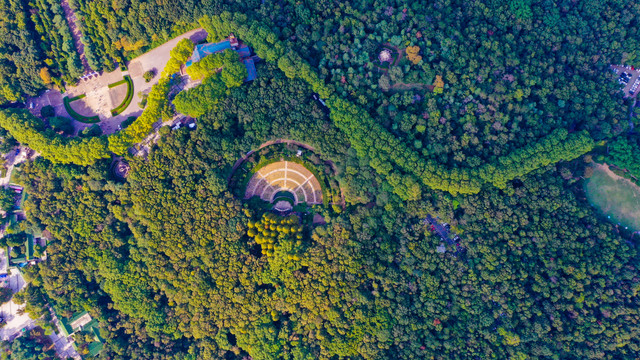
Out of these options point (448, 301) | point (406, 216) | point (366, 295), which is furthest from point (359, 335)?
point (406, 216)

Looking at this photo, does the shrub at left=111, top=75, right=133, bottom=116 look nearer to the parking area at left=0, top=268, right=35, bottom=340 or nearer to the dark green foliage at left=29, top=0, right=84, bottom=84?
→ the dark green foliage at left=29, top=0, right=84, bottom=84

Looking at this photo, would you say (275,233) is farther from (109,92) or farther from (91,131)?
(109,92)

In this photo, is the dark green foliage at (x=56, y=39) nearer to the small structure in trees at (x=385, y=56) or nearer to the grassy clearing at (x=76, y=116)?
the grassy clearing at (x=76, y=116)

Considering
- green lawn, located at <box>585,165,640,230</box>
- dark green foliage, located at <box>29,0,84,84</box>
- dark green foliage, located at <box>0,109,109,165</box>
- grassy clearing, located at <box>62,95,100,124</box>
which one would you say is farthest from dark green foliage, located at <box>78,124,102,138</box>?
green lawn, located at <box>585,165,640,230</box>

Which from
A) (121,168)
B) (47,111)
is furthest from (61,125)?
(121,168)

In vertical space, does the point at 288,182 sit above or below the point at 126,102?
below
